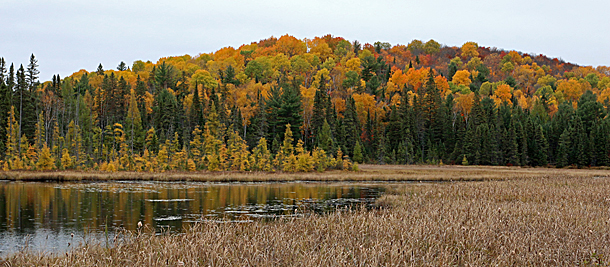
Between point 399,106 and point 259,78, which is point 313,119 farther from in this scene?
point 259,78

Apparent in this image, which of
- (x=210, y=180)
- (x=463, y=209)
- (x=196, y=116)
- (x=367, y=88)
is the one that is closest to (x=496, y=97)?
(x=367, y=88)

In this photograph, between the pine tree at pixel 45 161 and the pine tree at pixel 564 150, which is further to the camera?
the pine tree at pixel 564 150

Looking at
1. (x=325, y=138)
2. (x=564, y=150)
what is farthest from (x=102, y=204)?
(x=564, y=150)

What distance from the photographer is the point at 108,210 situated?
26641 mm

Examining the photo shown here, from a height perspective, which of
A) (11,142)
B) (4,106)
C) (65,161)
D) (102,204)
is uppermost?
(4,106)

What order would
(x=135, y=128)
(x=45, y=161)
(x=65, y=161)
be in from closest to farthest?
(x=45, y=161)
(x=65, y=161)
(x=135, y=128)

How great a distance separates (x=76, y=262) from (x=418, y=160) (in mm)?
95960

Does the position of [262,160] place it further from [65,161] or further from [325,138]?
[325,138]

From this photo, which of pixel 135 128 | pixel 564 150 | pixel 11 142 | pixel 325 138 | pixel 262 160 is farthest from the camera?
pixel 564 150

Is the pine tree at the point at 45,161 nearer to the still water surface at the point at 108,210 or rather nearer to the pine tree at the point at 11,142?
the pine tree at the point at 11,142

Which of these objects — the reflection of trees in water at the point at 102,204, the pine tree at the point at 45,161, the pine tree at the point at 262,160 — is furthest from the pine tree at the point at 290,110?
Result: the reflection of trees in water at the point at 102,204

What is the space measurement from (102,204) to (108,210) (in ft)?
9.92

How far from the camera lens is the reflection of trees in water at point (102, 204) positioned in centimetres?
2231

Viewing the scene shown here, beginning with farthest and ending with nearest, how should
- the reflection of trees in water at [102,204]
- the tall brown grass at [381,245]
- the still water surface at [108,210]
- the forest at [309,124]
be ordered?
the forest at [309,124] → the reflection of trees in water at [102,204] → the still water surface at [108,210] → the tall brown grass at [381,245]
